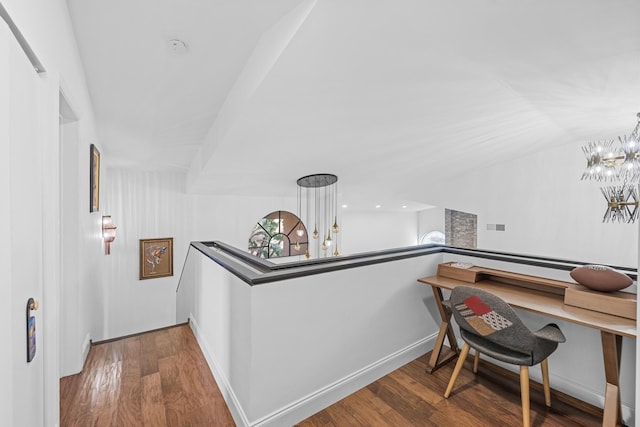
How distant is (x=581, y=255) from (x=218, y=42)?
622 centimetres

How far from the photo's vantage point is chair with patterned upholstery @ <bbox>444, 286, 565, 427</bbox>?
1.64 meters

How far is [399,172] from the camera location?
16.5 ft

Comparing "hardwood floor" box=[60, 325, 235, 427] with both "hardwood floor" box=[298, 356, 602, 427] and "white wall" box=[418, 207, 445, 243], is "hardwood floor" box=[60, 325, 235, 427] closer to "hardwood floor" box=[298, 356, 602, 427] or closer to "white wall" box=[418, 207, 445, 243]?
"hardwood floor" box=[298, 356, 602, 427]

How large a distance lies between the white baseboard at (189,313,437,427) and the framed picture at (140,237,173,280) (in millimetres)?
3322

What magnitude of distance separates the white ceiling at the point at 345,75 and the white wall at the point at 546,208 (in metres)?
1.16

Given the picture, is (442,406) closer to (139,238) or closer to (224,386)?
(224,386)

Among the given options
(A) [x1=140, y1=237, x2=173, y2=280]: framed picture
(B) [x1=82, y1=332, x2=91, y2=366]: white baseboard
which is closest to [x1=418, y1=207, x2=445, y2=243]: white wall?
(A) [x1=140, y1=237, x2=173, y2=280]: framed picture

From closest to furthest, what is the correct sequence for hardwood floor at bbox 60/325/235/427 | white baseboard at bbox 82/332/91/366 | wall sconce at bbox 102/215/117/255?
hardwood floor at bbox 60/325/235/427
white baseboard at bbox 82/332/91/366
wall sconce at bbox 102/215/117/255

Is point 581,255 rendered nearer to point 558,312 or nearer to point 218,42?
point 558,312

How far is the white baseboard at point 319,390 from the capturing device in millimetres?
1668

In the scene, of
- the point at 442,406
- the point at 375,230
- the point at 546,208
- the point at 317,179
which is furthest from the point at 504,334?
the point at 375,230

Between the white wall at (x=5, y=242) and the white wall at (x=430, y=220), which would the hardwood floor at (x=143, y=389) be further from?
the white wall at (x=430, y=220)

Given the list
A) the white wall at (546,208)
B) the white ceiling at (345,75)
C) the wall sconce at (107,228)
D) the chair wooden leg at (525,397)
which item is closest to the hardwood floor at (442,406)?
the chair wooden leg at (525,397)

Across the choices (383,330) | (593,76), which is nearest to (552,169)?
(593,76)
